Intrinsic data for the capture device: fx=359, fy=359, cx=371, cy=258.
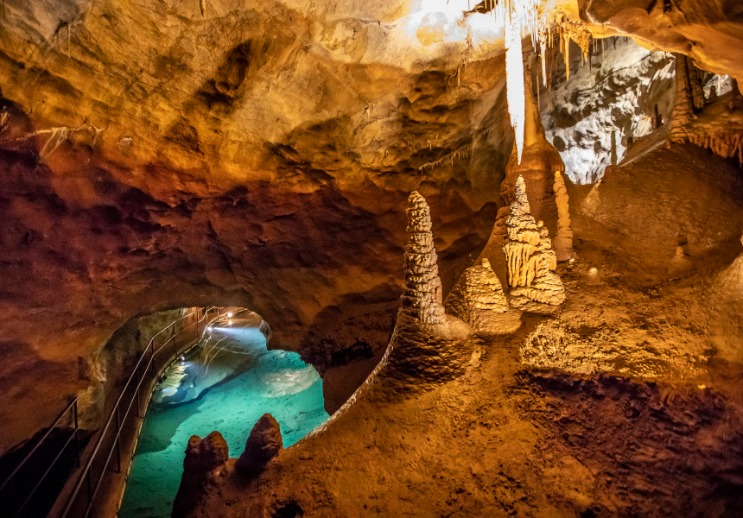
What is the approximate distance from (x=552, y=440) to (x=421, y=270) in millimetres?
2507

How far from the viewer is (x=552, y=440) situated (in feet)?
13.0

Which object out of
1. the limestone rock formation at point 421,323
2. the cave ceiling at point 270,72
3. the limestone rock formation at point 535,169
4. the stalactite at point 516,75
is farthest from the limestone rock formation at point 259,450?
the stalactite at point 516,75

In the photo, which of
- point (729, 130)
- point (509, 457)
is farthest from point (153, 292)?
point (729, 130)

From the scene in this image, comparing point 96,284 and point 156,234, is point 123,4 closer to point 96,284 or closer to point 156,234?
point 156,234

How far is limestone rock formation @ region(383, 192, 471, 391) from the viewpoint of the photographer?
496 centimetres

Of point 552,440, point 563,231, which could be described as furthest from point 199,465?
point 563,231

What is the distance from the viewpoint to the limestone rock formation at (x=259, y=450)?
171 inches

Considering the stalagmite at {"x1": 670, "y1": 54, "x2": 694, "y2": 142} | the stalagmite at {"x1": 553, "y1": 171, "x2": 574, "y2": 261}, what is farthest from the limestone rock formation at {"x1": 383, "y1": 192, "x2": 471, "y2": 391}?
the stalagmite at {"x1": 670, "y1": 54, "x2": 694, "y2": 142}

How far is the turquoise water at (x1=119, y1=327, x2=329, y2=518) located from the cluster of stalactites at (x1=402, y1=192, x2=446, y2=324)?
235 inches

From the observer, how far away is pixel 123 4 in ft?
18.0

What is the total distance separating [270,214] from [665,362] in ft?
26.9

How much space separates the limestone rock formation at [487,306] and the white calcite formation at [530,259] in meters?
0.43

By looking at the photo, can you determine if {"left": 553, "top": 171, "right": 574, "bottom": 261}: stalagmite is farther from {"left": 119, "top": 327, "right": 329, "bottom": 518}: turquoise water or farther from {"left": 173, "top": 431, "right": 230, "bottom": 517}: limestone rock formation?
{"left": 119, "top": 327, "right": 329, "bottom": 518}: turquoise water

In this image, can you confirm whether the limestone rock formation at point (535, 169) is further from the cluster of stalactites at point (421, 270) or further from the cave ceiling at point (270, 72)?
the cluster of stalactites at point (421, 270)
